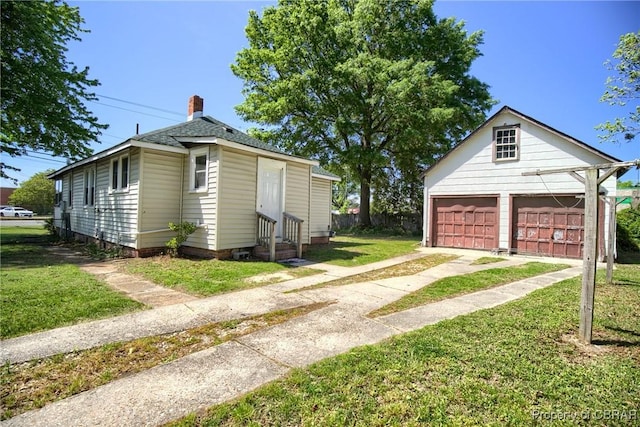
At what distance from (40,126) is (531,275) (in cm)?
2017

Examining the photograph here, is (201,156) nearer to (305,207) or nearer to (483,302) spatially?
(305,207)

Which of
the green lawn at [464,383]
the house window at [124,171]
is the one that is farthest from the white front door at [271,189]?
the green lawn at [464,383]

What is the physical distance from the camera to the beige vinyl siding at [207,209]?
9.04 meters

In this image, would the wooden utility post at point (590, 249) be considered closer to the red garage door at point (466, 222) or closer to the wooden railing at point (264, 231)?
the wooden railing at point (264, 231)

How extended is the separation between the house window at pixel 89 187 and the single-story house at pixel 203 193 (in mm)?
1882

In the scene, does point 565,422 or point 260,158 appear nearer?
point 565,422

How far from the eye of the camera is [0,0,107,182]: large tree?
41.0 ft

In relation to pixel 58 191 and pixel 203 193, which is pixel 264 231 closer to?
pixel 203 193

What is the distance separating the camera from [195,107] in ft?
46.7

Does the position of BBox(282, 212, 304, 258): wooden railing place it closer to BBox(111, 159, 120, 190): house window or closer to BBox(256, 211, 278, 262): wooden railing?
BBox(256, 211, 278, 262): wooden railing

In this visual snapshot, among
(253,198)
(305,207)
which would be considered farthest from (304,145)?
(253,198)

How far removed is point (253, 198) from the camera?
9.92 meters

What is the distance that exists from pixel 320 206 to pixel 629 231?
1444 cm

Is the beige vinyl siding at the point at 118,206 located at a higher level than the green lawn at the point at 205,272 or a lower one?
higher
